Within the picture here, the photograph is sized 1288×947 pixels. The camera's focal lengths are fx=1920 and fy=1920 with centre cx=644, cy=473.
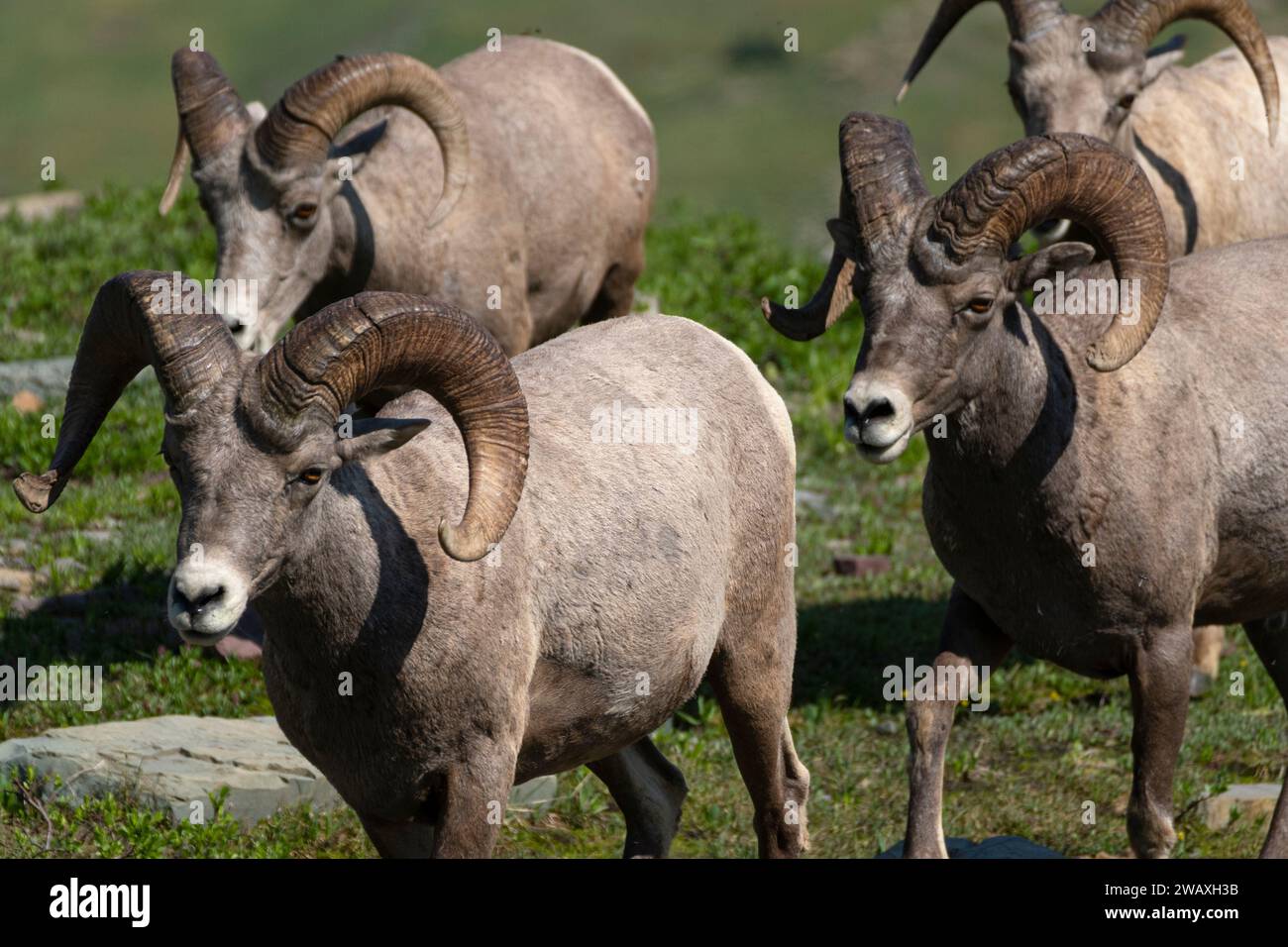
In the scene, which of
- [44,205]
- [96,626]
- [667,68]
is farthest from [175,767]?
[667,68]

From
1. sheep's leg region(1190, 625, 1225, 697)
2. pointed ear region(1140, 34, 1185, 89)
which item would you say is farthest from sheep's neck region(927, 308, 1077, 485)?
pointed ear region(1140, 34, 1185, 89)

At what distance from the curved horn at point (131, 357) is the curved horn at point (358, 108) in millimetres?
3278

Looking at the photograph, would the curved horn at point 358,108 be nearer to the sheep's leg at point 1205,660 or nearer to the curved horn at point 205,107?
the curved horn at point 205,107

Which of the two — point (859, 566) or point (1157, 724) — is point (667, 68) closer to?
point (859, 566)

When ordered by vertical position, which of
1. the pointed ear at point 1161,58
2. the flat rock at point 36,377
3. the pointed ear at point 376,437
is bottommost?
the pointed ear at point 376,437

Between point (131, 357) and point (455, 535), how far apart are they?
1.31 metres

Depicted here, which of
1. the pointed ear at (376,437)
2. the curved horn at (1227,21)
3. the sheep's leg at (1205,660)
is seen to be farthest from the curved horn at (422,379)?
the curved horn at (1227,21)

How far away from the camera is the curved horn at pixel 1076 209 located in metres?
6.62

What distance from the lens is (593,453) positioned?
21.1 feet

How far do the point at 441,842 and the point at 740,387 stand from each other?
2170mm

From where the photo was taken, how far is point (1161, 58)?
10.2 m

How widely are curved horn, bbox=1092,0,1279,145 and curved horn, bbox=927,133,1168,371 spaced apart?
3.51 m
